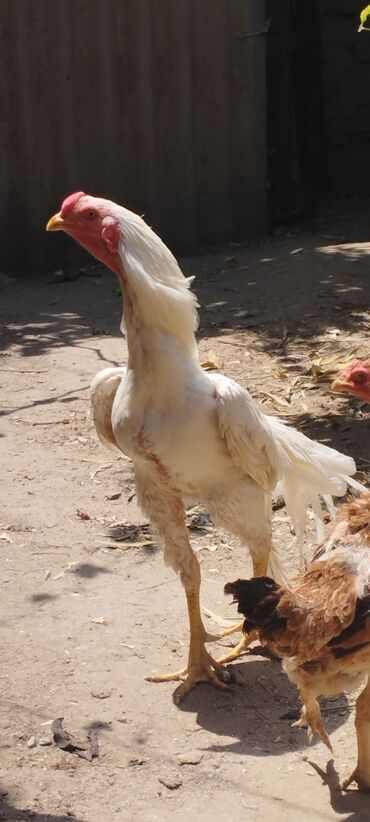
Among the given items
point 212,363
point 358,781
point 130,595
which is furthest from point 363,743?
point 212,363

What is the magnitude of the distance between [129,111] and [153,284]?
7.41m

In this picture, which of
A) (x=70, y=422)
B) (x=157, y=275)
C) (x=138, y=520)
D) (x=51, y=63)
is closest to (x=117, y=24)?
(x=51, y=63)

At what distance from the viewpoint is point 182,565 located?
15.8 feet

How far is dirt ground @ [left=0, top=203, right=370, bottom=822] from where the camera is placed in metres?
4.11

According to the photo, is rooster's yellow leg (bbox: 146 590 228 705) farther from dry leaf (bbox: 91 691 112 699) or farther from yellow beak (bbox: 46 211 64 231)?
yellow beak (bbox: 46 211 64 231)

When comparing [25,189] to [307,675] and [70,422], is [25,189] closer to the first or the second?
[70,422]

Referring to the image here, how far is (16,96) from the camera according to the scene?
1114 cm

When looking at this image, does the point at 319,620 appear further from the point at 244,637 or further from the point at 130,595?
the point at 130,595

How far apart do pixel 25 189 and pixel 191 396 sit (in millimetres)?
7424

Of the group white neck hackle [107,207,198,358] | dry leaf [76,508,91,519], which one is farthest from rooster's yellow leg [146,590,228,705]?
dry leaf [76,508,91,519]

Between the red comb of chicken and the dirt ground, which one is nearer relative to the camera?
the dirt ground

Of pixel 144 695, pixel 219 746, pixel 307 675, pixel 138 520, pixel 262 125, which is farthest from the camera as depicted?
pixel 262 125

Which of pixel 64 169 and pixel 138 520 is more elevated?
pixel 64 169

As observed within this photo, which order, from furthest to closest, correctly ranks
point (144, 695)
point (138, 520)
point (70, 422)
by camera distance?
point (70, 422) < point (138, 520) < point (144, 695)
